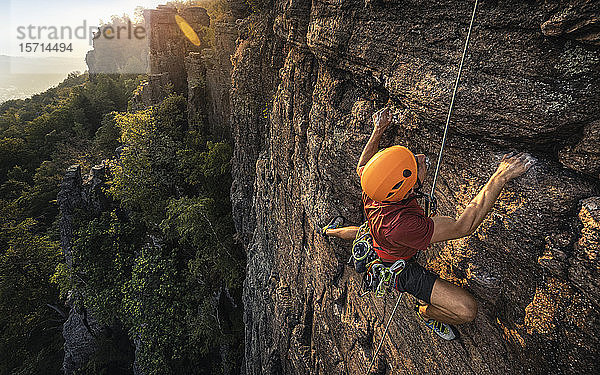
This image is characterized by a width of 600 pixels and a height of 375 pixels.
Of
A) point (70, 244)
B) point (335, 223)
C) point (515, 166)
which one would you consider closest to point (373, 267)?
point (335, 223)

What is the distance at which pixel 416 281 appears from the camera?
3242 mm

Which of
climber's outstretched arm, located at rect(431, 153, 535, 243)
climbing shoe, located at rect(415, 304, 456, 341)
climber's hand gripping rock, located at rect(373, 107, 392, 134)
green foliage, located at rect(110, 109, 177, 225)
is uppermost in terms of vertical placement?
climber's hand gripping rock, located at rect(373, 107, 392, 134)

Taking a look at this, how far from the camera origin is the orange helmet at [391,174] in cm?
279

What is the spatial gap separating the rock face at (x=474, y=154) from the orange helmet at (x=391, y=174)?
2.31 feet

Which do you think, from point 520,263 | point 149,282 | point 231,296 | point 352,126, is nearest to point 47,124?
point 149,282

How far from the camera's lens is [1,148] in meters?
30.5

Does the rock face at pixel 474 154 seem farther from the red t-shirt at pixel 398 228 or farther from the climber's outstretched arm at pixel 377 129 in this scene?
the red t-shirt at pixel 398 228

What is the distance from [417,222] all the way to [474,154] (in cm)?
93

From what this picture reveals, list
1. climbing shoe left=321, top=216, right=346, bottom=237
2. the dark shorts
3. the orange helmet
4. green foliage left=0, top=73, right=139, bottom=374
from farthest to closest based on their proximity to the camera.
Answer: green foliage left=0, top=73, right=139, bottom=374 → climbing shoe left=321, top=216, right=346, bottom=237 → the dark shorts → the orange helmet

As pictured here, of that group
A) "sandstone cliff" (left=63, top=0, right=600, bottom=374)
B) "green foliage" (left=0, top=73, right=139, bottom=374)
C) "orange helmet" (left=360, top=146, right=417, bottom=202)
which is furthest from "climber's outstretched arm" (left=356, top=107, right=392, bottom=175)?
"green foliage" (left=0, top=73, right=139, bottom=374)

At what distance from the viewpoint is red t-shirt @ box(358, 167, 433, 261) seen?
2885 millimetres

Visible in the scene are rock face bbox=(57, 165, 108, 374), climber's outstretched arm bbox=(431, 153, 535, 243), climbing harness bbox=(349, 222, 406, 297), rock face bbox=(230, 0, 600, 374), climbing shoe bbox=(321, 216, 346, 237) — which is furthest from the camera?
rock face bbox=(57, 165, 108, 374)

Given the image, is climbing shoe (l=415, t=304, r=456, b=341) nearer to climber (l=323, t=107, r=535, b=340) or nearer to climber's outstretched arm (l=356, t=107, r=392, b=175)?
climber (l=323, t=107, r=535, b=340)

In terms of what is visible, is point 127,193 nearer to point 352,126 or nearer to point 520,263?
point 352,126
